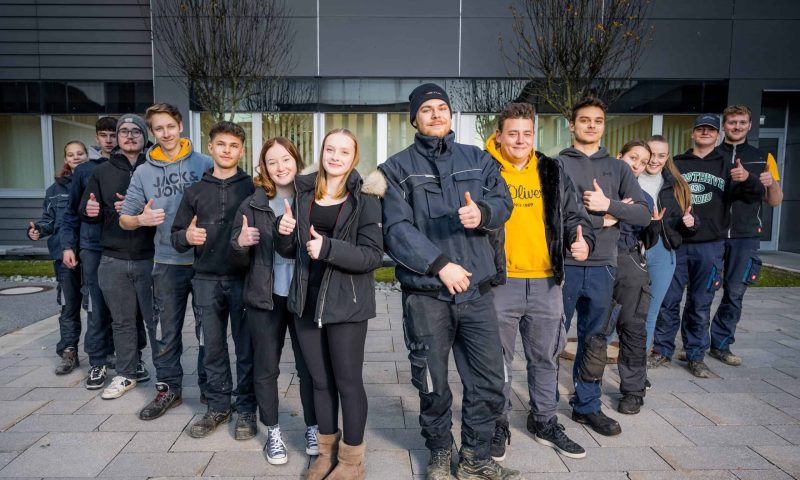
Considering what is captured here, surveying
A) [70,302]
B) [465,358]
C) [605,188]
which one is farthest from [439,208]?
[70,302]

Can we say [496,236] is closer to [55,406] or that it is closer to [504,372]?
[504,372]

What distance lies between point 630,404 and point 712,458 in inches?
26.9

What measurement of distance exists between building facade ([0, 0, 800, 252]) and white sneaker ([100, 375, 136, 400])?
804cm

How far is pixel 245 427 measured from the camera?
3.39 metres

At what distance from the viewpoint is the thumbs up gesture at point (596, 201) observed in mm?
3236

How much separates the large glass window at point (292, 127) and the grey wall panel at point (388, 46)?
42.3 inches

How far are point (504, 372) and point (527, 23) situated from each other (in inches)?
374

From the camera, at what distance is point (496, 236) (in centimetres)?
295

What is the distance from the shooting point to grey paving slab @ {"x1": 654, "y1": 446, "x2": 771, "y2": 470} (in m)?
3.03

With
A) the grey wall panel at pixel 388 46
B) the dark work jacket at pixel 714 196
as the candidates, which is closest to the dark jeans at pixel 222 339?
the dark work jacket at pixel 714 196

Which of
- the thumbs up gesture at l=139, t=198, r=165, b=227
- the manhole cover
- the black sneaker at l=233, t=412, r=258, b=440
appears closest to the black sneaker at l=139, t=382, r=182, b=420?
the black sneaker at l=233, t=412, r=258, b=440

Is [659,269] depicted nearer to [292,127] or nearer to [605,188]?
[605,188]

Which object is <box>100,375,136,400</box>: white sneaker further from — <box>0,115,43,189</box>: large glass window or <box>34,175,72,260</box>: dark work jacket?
<box>0,115,43,189</box>: large glass window

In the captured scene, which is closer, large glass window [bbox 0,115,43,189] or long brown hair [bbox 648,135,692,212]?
long brown hair [bbox 648,135,692,212]
